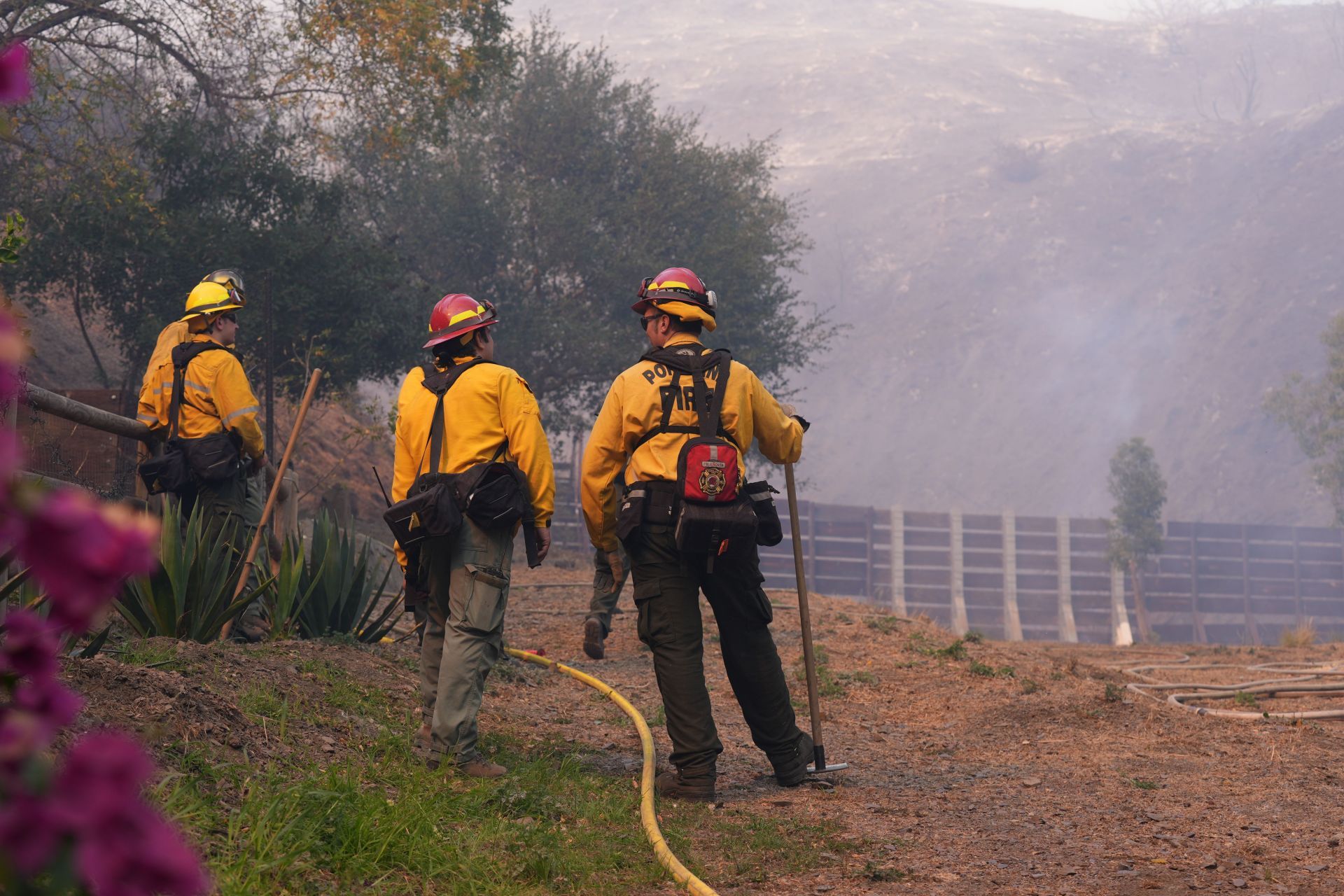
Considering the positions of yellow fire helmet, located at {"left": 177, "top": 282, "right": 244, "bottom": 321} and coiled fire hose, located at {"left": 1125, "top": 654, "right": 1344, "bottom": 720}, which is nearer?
yellow fire helmet, located at {"left": 177, "top": 282, "right": 244, "bottom": 321}

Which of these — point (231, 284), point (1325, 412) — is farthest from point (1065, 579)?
point (231, 284)

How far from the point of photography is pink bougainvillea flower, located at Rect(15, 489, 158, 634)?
831 mm

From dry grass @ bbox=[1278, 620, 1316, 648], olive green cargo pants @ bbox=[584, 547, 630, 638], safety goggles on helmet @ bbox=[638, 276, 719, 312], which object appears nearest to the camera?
safety goggles on helmet @ bbox=[638, 276, 719, 312]

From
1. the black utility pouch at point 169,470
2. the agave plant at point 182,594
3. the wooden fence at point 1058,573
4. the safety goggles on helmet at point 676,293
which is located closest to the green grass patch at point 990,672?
the safety goggles on helmet at point 676,293

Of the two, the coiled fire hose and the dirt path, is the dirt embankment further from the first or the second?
the coiled fire hose

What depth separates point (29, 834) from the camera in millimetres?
881

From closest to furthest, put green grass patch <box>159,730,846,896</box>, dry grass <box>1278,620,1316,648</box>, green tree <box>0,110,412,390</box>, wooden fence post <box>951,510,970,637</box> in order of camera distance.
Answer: green grass patch <box>159,730,846,896</box>
green tree <box>0,110,412,390</box>
dry grass <box>1278,620,1316,648</box>
wooden fence post <box>951,510,970,637</box>

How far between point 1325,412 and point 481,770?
145 ft

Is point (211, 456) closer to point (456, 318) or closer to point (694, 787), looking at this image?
point (456, 318)

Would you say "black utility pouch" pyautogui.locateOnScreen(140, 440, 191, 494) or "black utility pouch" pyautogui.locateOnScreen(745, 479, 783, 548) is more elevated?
"black utility pouch" pyautogui.locateOnScreen(140, 440, 191, 494)

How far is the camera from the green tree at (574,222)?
23.0 meters

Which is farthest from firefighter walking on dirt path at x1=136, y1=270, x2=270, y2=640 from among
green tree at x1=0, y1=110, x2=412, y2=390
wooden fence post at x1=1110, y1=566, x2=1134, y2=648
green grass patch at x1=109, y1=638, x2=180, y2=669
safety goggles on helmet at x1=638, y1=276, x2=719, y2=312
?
wooden fence post at x1=1110, y1=566, x2=1134, y2=648

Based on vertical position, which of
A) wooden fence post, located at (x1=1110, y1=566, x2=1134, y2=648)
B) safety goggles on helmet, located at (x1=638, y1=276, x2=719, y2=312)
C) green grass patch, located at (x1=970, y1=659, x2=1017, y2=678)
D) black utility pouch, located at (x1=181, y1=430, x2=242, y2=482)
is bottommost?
wooden fence post, located at (x1=1110, y1=566, x2=1134, y2=648)

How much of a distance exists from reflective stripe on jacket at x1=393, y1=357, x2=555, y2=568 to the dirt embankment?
115cm
